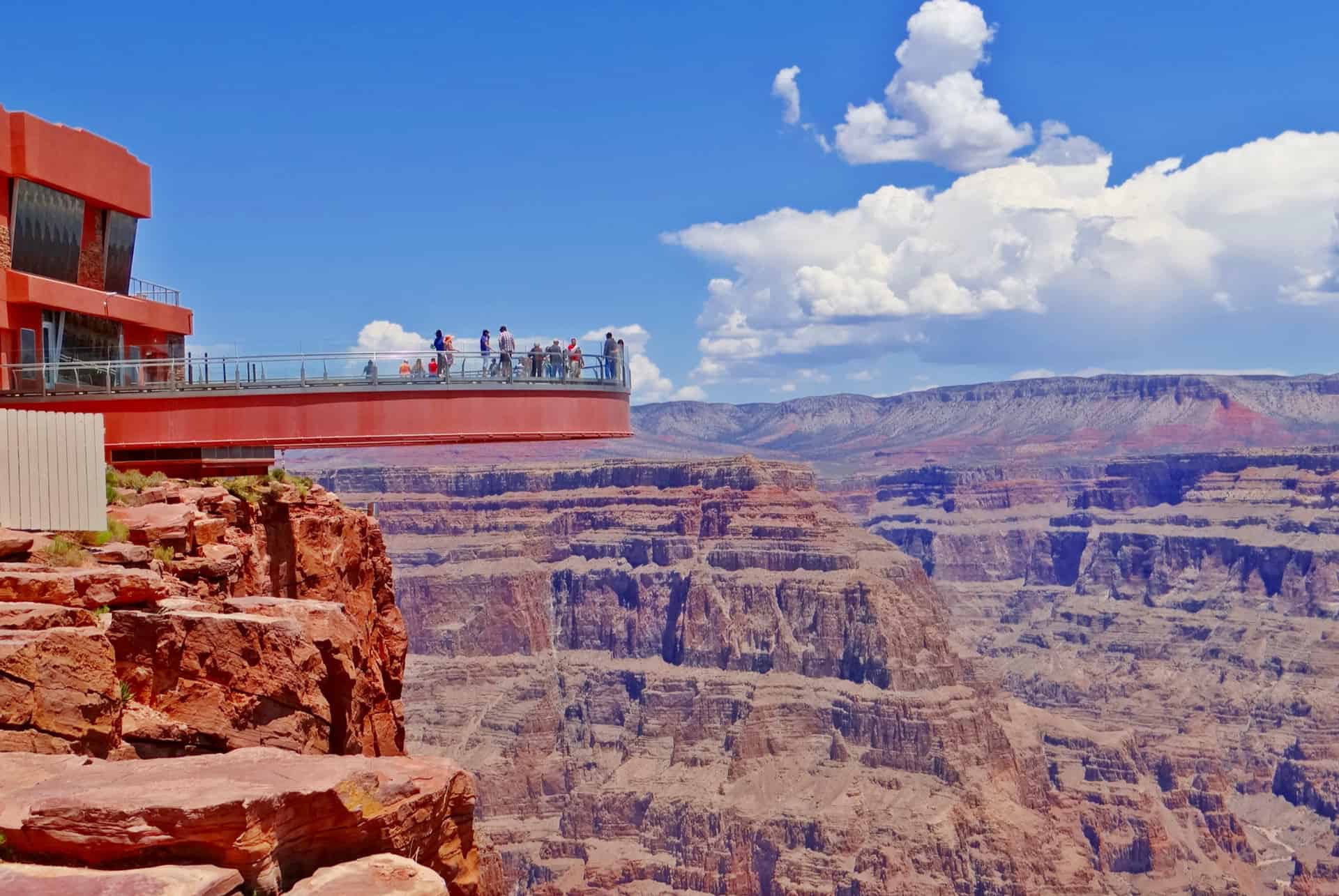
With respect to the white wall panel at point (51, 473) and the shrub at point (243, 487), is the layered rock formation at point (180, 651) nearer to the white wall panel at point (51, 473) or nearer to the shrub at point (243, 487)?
the shrub at point (243, 487)

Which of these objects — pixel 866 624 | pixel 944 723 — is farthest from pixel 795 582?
pixel 944 723

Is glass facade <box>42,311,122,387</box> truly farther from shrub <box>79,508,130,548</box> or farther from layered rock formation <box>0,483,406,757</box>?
shrub <box>79,508,130,548</box>

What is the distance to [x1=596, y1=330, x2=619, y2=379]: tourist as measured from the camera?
33.2m

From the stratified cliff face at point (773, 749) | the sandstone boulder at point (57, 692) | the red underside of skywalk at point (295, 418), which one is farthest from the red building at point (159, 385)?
the stratified cliff face at point (773, 749)

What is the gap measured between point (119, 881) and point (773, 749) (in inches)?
6024

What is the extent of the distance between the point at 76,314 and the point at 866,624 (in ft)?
487

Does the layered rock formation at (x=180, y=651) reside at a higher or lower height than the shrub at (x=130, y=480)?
lower

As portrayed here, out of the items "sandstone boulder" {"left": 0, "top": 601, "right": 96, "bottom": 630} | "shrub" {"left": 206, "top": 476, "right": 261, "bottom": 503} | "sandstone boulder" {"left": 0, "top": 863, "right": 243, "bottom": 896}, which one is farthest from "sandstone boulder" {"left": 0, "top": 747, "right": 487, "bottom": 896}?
"shrub" {"left": 206, "top": 476, "right": 261, "bottom": 503}

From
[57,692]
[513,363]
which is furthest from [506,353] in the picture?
[57,692]

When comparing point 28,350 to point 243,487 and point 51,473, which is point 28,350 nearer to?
point 243,487

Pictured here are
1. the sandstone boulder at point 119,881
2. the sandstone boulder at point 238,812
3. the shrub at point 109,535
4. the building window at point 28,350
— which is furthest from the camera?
the building window at point 28,350

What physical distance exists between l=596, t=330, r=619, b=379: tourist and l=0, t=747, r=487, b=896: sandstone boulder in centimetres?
1797

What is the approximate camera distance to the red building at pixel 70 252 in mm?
31422

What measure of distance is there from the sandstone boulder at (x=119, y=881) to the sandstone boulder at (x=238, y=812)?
0.20m
